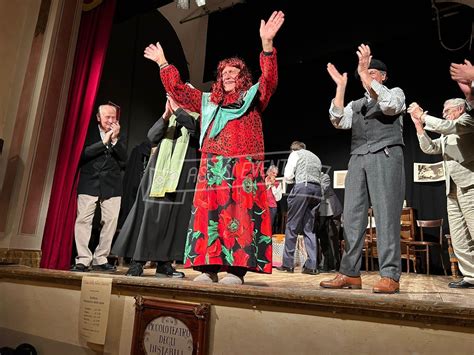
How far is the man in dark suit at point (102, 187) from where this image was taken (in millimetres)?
3039

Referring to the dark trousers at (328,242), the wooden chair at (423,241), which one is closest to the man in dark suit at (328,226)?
the dark trousers at (328,242)

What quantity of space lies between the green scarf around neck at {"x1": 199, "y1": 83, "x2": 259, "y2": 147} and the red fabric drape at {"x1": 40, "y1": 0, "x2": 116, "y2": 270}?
4.40 feet

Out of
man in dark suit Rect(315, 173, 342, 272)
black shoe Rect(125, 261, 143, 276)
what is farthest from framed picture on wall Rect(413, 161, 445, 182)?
black shoe Rect(125, 261, 143, 276)

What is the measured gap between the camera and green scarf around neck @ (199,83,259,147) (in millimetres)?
2051

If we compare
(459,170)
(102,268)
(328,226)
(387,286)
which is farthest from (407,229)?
(102,268)

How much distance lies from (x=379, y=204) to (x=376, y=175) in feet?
0.47

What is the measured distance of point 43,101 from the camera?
2.87 metres

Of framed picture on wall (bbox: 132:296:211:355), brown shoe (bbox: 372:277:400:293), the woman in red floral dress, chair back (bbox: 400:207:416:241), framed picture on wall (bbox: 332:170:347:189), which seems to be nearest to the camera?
framed picture on wall (bbox: 132:296:211:355)

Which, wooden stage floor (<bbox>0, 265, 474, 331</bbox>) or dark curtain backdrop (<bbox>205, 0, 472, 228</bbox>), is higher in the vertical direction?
dark curtain backdrop (<bbox>205, 0, 472, 228</bbox>)

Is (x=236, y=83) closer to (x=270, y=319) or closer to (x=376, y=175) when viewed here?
Result: (x=376, y=175)

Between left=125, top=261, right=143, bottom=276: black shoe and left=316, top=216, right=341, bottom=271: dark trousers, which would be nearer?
left=125, top=261, right=143, bottom=276: black shoe

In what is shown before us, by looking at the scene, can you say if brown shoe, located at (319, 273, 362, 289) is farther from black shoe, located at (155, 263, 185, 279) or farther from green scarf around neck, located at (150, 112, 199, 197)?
green scarf around neck, located at (150, 112, 199, 197)

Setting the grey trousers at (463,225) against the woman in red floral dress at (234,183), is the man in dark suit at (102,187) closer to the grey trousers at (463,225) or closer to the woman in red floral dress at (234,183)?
the woman in red floral dress at (234,183)

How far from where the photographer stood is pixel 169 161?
2.51 m
